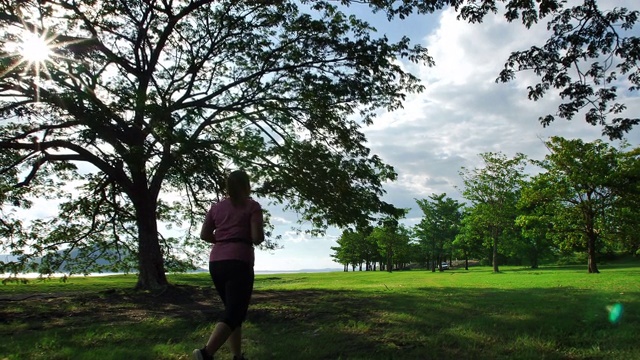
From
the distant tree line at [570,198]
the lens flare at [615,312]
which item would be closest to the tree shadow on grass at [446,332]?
the lens flare at [615,312]

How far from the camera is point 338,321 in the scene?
707cm

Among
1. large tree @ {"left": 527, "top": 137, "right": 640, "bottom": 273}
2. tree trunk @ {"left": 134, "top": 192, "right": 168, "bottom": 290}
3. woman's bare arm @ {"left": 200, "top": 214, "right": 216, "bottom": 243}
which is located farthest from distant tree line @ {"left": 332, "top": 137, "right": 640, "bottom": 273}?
woman's bare arm @ {"left": 200, "top": 214, "right": 216, "bottom": 243}

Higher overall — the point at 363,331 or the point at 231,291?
the point at 231,291

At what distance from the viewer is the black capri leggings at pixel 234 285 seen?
407 cm

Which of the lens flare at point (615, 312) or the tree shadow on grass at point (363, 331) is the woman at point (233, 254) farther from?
the lens flare at point (615, 312)

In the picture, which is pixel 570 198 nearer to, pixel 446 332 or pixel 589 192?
pixel 589 192

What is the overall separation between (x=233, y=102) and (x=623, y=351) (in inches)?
525

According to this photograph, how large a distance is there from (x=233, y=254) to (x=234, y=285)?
309 millimetres

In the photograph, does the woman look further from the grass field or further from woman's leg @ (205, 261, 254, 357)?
the grass field

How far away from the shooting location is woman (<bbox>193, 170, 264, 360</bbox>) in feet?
13.2

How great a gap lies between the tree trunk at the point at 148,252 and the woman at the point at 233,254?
10.7 meters

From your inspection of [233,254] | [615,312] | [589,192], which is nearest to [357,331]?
[233,254]

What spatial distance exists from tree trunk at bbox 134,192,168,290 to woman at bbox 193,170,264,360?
10.7 metres

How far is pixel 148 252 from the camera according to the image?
1407 centimetres
